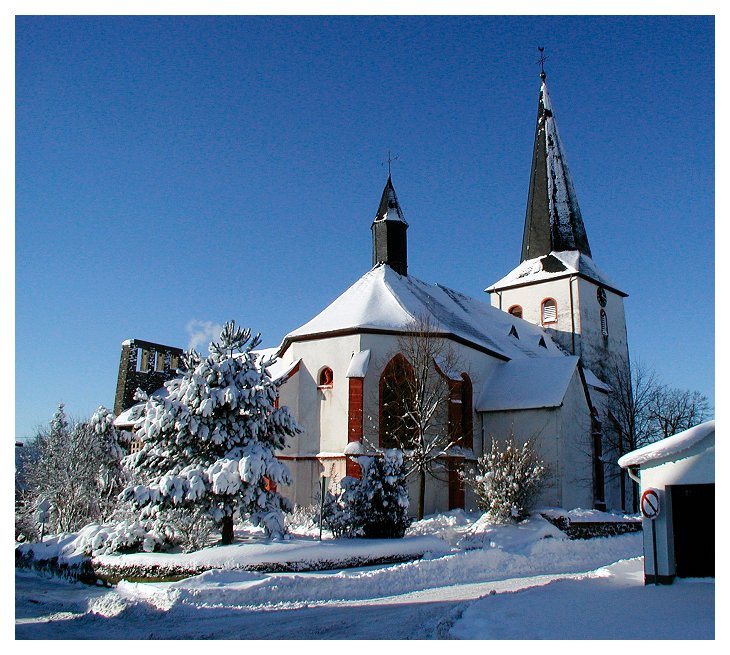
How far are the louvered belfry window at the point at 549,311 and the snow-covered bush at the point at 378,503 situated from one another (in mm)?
24048

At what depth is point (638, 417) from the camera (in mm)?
35094

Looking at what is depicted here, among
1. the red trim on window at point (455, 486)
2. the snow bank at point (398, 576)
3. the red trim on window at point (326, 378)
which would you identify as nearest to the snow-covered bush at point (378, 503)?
the snow bank at point (398, 576)

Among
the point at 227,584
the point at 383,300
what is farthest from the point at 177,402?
the point at 383,300

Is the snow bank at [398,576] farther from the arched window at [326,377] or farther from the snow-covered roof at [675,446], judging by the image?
the arched window at [326,377]

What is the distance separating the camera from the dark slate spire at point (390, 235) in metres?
31.1

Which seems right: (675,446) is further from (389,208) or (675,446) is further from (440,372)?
(389,208)

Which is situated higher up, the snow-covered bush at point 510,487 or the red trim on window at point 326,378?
the red trim on window at point 326,378

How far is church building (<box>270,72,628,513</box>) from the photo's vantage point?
25.6 meters

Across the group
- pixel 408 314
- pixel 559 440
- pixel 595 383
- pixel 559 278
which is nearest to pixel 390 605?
pixel 408 314

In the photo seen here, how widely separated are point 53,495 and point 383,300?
45.9 ft

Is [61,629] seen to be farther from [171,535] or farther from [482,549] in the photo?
[482,549]

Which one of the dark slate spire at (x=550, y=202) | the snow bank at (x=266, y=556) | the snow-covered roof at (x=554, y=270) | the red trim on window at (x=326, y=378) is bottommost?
the snow bank at (x=266, y=556)

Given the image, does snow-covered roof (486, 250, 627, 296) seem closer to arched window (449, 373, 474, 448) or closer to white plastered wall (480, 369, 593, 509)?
white plastered wall (480, 369, 593, 509)

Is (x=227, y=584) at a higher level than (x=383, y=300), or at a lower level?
lower
